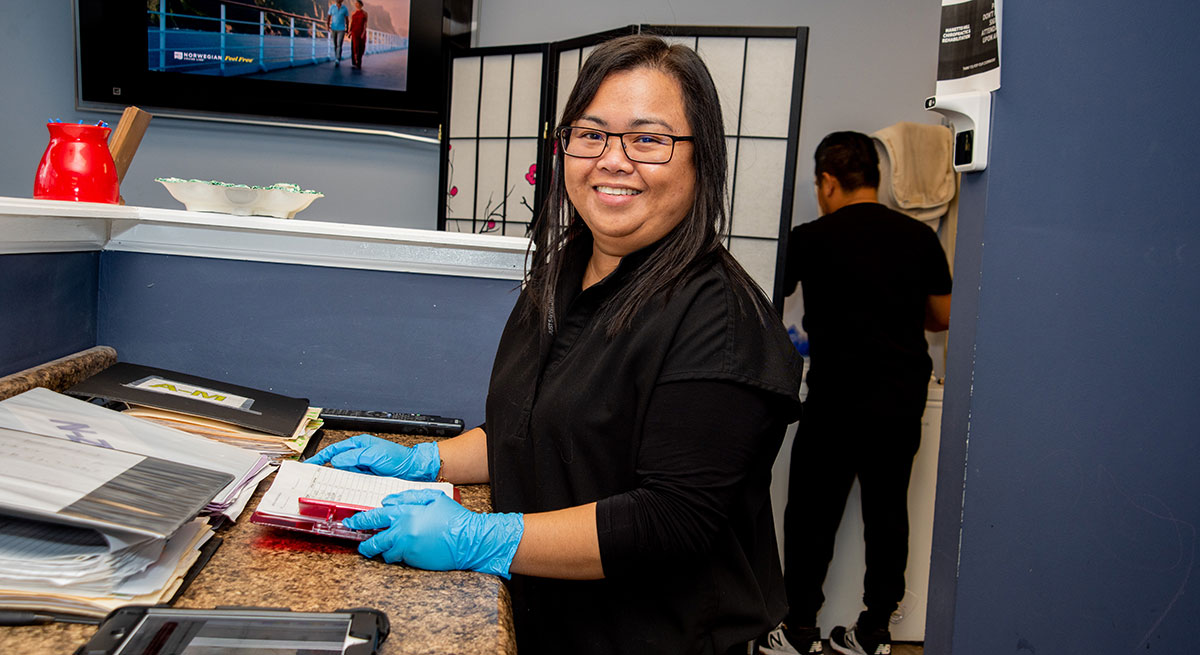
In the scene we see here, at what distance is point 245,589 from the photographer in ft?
2.72

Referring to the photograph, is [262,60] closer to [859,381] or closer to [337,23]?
[337,23]

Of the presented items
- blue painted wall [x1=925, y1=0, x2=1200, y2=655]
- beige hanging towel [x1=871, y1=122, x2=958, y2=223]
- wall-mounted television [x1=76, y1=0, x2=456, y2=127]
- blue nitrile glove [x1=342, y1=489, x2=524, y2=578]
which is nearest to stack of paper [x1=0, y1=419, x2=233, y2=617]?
blue nitrile glove [x1=342, y1=489, x2=524, y2=578]

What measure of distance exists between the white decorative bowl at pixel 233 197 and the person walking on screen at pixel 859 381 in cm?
174

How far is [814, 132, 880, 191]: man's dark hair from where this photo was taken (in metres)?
2.77

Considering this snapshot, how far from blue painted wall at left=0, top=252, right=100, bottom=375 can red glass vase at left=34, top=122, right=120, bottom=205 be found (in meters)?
0.12

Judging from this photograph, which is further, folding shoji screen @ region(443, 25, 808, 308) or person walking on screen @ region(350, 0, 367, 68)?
person walking on screen @ region(350, 0, 367, 68)

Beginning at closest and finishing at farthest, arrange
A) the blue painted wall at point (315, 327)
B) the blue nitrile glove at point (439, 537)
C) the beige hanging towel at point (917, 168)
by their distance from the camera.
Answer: the blue nitrile glove at point (439, 537), the blue painted wall at point (315, 327), the beige hanging towel at point (917, 168)

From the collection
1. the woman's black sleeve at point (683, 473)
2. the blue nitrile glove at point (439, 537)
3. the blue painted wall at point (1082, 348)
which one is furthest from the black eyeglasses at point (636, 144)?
the blue painted wall at point (1082, 348)

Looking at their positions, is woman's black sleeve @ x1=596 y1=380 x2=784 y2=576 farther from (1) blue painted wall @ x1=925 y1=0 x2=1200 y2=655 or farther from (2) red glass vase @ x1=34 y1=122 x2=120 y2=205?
(2) red glass vase @ x1=34 y1=122 x2=120 y2=205

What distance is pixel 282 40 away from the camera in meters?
3.07

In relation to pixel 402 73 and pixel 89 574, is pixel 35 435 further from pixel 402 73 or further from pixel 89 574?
pixel 402 73

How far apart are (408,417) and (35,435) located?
0.73m

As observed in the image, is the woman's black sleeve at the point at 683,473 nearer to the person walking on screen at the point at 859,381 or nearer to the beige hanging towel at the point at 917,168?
the person walking on screen at the point at 859,381

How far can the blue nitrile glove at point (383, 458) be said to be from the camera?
126 cm
